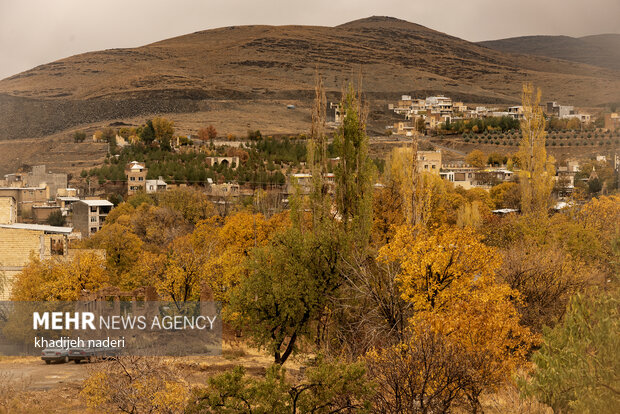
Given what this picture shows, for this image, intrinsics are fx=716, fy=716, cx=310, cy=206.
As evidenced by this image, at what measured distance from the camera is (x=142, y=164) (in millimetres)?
75250

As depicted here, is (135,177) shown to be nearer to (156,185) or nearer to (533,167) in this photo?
(156,185)

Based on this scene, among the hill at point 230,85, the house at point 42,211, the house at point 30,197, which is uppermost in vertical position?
the hill at point 230,85

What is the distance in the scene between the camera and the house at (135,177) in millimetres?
67963

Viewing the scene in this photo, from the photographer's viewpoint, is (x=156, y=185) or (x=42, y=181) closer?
(x=156, y=185)

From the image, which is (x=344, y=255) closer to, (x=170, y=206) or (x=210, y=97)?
(x=170, y=206)

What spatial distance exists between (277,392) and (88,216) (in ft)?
155

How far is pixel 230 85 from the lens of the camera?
16300 centimetres

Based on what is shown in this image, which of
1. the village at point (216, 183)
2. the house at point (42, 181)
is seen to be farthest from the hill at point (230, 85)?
the house at point (42, 181)

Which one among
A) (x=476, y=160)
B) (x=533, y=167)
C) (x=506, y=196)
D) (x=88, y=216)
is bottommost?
(x=88, y=216)

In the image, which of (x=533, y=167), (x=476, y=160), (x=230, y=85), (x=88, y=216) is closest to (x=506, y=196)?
(x=533, y=167)

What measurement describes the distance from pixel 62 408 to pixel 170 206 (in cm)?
3762

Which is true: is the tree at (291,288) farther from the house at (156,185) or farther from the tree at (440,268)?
the house at (156,185)

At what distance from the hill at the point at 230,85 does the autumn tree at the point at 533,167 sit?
84302 mm

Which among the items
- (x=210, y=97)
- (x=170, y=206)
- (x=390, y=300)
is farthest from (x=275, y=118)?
(x=390, y=300)
